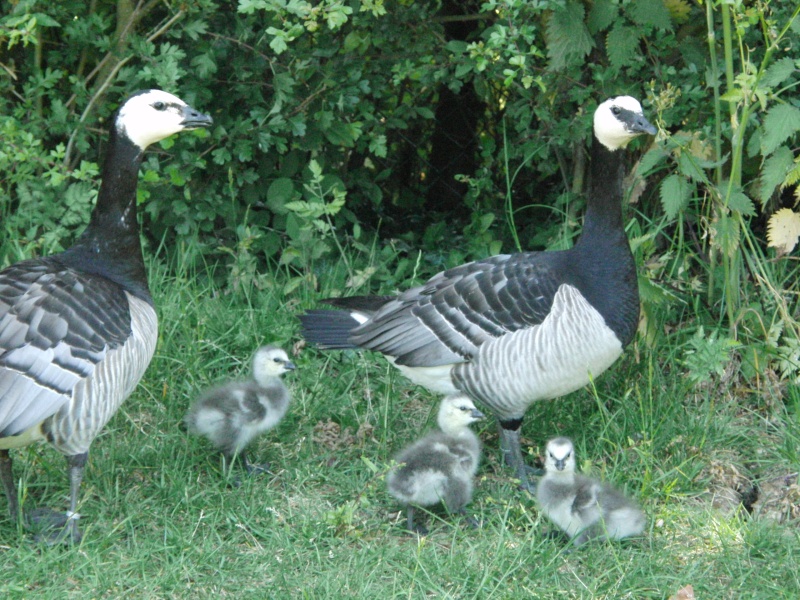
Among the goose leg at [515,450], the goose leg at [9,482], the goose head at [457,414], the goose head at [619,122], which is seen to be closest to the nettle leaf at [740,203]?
the goose head at [619,122]

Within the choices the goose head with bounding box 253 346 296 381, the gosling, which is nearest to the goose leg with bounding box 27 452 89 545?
the gosling

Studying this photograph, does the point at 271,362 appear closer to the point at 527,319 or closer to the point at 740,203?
the point at 527,319

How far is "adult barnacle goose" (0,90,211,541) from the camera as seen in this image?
400 cm

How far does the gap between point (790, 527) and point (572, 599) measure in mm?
1165

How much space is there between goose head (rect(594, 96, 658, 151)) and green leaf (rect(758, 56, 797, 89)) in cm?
56

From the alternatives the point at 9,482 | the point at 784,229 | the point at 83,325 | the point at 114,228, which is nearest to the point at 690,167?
the point at 784,229

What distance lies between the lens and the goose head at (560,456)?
4242mm

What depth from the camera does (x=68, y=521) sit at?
4230 mm

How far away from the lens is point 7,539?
427cm

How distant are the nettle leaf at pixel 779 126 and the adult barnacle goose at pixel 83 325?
2.52 metres

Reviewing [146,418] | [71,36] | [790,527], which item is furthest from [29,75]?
[790,527]

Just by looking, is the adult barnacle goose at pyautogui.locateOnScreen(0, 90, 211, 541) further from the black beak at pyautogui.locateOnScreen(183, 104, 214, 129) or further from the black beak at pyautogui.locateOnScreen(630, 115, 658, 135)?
the black beak at pyautogui.locateOnScreen(630, 115, 658, 135)

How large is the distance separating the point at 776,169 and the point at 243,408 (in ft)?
8.80

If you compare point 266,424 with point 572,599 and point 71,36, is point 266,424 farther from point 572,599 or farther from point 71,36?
point 71,36
